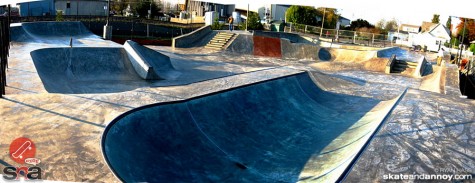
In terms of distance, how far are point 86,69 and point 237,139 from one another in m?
8.58

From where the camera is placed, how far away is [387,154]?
6824 mm

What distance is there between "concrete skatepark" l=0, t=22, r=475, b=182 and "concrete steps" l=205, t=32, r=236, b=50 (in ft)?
26.9

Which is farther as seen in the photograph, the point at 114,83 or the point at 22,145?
the point at 114,83

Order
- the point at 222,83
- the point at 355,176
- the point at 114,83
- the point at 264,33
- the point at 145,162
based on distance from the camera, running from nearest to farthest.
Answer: the point at 355,176
the point at 145,162
the point at 222,83
the point at 114,83
the point at 264,33

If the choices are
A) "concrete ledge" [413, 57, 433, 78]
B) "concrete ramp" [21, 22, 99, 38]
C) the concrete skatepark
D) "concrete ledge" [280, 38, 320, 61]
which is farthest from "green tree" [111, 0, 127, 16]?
"concrete ledge" [413, 57, 433, 78]

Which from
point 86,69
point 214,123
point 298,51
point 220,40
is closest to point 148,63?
point 86,69

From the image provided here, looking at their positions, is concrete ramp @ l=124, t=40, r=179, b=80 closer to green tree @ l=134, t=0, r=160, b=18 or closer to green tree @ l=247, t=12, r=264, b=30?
green tree @ l=247, t=12, r=264, b=30

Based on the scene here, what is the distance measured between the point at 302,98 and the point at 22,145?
9408 mm

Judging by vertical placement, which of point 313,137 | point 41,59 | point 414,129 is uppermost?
point 41,59

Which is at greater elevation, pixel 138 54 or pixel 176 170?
pixel 138 54

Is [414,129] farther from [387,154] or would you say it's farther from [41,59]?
[41,59]

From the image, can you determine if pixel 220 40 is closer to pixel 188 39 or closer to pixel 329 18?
pixel 188 39

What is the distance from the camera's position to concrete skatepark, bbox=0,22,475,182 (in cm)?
627

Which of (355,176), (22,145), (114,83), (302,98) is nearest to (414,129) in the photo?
(355,176)
